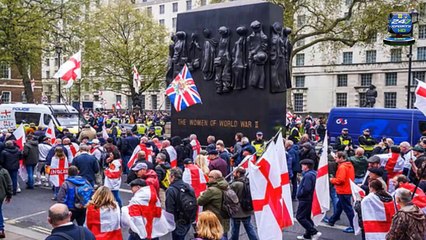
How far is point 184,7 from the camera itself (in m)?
74.5

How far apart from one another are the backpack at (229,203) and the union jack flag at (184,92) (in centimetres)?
748

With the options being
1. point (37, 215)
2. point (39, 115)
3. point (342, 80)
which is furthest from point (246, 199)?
point (342, 80)

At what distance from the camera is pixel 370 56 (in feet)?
189

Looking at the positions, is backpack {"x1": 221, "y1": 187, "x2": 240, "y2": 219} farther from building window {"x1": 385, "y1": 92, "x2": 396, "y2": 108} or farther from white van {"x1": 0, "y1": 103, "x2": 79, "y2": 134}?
building window {"x1": 385, "y1": 92, "x2": 396, "y2": 108}

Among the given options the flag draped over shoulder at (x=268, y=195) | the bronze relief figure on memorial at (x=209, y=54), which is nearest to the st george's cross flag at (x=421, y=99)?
the flag draped over shoulder at (x=268, y=195)

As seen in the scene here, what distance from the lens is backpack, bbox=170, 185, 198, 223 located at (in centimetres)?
711

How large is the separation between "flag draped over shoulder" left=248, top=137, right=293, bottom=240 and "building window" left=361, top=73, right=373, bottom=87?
54.2 metres

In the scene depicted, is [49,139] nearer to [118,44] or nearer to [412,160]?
[412,160]

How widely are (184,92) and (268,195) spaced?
27.7ft

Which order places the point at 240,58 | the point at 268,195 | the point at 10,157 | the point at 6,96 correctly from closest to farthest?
the point at 268,195, the point at 10,157, the point at 240,58, the point at 6,96

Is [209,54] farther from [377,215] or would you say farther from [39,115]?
[39,115]

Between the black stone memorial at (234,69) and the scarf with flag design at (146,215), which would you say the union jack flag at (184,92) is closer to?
the black stone memorial at (234,69)

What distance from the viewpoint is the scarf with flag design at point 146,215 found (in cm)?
683

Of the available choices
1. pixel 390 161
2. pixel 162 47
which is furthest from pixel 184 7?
pixel 390 161
